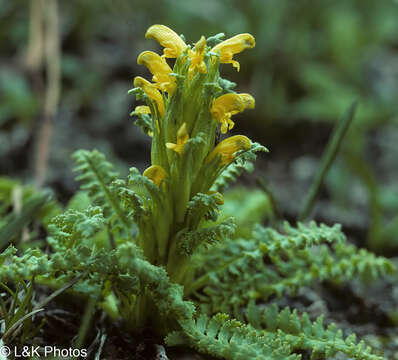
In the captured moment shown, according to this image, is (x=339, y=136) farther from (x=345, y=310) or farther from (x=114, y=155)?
(x=114, y=155)

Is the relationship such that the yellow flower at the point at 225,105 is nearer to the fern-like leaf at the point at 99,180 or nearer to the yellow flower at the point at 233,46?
the yellow flower at the point at 233,46

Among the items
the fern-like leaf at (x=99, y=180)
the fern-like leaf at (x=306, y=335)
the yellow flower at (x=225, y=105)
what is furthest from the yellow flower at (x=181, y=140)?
the fern-like leaf at (x=306, y=335)

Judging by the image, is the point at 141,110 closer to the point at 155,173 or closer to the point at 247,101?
the point at 155,173

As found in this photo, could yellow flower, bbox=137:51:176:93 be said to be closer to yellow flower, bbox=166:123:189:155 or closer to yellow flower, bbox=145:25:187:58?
yellow flower, bbox=145:25:187:58

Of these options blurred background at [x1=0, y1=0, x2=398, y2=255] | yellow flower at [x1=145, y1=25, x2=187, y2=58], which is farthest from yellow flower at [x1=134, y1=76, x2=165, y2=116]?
blurred background at [x1=0, y1=0, x2=398, y2=255]

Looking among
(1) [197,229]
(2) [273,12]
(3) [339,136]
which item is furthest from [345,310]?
(2) [273,12]

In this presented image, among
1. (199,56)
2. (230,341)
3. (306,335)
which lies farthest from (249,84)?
(230,341)
